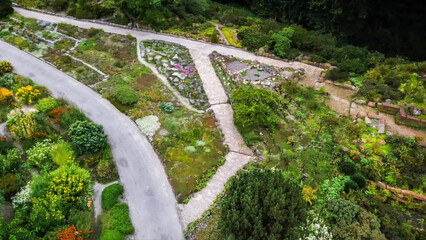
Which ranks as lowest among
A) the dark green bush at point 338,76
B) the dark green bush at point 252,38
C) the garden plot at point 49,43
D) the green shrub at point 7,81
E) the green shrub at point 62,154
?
the green shrub at point 62,154

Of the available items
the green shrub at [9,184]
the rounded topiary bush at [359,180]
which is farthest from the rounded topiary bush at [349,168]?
the green shrub at [9,184]

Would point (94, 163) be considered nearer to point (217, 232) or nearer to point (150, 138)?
point (150, 138)

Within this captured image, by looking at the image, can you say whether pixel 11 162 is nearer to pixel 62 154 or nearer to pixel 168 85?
pixel 62 154

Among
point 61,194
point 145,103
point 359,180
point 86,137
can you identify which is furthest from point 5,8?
point 359,180

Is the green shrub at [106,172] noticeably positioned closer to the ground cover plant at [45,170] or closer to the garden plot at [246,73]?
the ground cover plant at [45,170]

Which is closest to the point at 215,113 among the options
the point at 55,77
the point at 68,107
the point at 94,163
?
the point at 94,163

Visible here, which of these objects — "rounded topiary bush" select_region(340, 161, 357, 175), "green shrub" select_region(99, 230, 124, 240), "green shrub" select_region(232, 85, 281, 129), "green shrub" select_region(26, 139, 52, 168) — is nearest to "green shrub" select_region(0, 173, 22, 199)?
"green shrub" select_region(26, 139, 52, 168)

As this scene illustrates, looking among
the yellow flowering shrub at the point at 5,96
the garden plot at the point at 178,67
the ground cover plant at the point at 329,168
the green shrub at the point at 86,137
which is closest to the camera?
the ground cover plant at the point at 329,168
